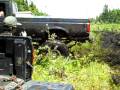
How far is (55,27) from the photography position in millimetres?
14320

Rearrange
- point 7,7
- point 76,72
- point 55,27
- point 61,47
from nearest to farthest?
point 76,72, point 7,7, point 61,47, point 55,27

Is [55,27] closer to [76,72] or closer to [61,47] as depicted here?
[61,47]

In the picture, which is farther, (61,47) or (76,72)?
(61,47)

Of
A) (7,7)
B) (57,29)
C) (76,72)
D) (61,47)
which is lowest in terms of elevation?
(76,72)

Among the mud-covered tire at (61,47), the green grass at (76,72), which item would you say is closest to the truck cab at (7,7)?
the mud-covered tire at (61,47)

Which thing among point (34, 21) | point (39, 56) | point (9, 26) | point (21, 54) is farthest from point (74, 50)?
point (21, 54)

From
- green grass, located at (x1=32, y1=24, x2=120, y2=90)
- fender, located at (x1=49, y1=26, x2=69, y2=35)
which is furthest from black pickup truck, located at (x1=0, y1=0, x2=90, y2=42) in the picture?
green grass, located at (x1=32, y1=24, x2=120, y2=90)

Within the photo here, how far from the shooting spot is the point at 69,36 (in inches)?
572

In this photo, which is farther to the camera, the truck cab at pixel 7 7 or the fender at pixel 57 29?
the fender at pixel 57 29

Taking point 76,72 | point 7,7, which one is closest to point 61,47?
point 7,7

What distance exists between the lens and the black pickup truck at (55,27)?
1404cm

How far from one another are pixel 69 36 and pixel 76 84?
4.88 m

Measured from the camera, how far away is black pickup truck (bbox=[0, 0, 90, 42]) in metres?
14.0

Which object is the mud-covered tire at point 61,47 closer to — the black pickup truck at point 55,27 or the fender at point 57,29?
the black pickup truck at point 55,27
